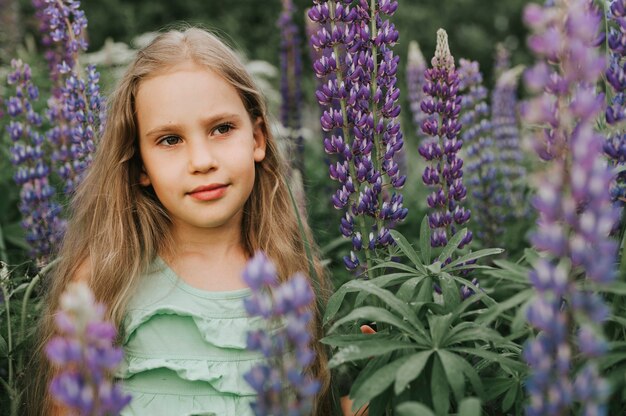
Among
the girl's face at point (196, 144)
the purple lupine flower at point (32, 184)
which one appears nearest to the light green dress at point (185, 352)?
the girl's face at point (196, 144)

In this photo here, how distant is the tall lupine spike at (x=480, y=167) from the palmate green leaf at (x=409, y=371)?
2148 millimetres

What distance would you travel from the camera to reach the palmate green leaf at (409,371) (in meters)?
1.58

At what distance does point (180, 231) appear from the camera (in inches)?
102

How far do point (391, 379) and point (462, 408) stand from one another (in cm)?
27

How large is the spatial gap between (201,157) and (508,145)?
2.93 metres

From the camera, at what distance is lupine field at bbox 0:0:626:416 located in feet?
4.15

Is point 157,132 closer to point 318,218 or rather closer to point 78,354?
point 78,354

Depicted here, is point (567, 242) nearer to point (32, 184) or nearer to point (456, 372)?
point (456, 372)

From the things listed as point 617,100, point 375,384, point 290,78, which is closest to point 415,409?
point 375,384

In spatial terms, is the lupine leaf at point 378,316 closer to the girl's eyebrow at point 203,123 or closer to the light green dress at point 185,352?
the light green dress at point 185,352

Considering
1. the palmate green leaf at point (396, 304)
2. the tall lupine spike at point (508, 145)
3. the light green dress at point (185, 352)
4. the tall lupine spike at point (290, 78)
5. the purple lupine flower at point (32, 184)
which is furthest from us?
the tall lupine spike at point (290, 78)

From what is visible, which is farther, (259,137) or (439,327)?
(259,137)

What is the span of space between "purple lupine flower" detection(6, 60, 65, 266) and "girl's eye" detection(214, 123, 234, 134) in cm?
99

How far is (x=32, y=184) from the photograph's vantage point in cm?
317
